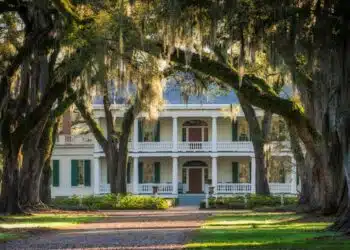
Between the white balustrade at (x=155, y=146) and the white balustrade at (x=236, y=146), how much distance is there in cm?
325

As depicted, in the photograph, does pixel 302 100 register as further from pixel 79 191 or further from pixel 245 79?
pixel 79 191

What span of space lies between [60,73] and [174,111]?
23.9 m

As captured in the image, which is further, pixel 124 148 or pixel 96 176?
pixel 96 176

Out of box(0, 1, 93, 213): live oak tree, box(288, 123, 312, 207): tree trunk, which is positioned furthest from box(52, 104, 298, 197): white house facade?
box(0, 1, 93, 213): live oak tree

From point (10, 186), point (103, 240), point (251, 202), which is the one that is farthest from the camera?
point (251, 202)

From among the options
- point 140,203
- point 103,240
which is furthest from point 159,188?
point 103,240

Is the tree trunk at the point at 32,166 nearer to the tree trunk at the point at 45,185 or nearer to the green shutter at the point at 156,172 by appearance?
the tree trunk at the point at 45,185

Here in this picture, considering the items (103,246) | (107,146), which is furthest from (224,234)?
(107,146)

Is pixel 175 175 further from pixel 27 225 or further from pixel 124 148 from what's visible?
pixel 27 225

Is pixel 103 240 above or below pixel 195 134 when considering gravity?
below

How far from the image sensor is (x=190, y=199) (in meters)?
48.0

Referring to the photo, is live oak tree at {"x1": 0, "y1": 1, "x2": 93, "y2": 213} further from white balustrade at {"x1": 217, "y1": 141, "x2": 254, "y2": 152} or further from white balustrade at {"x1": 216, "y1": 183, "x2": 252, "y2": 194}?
white balustrade at {"x1": 217, "y1": 141, "x2": 254, "y2": 152}

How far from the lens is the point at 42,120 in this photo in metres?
27.3

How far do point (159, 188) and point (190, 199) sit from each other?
7.12 ft
